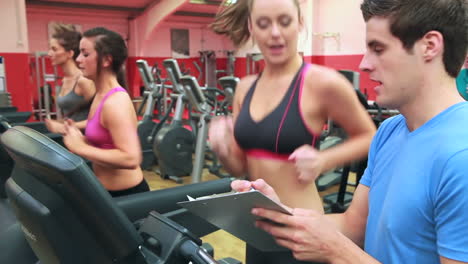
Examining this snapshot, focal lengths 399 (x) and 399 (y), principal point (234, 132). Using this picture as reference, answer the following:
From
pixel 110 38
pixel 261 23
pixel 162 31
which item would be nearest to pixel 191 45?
pixel 162 31

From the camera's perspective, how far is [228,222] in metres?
1.02

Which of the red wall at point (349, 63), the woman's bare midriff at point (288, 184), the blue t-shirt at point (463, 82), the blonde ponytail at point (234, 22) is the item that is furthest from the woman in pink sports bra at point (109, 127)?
the red wall at point (349, 63)

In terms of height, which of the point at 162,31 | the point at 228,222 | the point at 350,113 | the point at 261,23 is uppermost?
the point at 162,31

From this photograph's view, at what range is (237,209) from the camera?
3.01 feet

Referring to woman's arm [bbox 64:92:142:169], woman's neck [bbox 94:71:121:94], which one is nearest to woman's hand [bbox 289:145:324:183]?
woman's arm [bbox 64:92:142:169]

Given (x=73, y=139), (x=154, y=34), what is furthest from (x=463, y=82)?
(x=154, y=34)

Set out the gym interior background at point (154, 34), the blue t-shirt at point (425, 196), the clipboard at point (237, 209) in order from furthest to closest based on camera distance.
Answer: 1. the gym interior background at point (154, 34)
2. the clipboard at point (237, 209)
3. the blue t-shirt at point (425, 196)

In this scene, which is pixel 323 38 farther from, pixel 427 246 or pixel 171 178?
pixel 427 246

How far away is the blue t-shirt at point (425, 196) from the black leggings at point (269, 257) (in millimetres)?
406

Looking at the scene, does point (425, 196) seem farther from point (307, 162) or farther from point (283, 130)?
point (283, 130)

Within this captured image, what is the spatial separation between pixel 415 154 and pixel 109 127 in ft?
4.55

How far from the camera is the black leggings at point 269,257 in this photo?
4.28 ft

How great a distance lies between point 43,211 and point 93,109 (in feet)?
4.39

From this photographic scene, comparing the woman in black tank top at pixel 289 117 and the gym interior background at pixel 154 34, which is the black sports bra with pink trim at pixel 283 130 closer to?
the woman in black tank top at pixel 289 117
